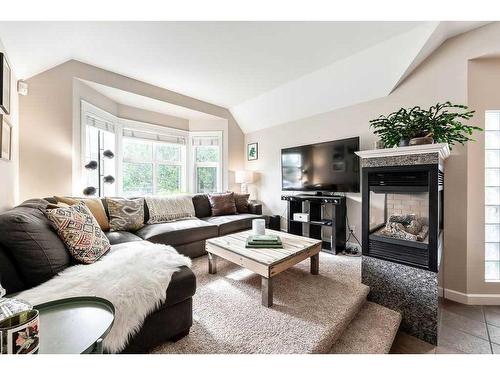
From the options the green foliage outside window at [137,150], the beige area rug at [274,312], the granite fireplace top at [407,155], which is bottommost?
the beige area rug at [274,312]

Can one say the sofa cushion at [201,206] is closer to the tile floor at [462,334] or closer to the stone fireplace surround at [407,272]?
the stone fireplace surround at [407,272]

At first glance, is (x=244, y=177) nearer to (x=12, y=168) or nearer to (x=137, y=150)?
(x=137, y=150)

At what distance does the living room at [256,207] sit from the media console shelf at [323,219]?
3 cm

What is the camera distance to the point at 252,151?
171 inches

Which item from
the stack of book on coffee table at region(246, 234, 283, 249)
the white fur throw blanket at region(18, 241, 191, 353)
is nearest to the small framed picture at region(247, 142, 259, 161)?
the stack of book on coffee table at region(246, 234, 283, 249)

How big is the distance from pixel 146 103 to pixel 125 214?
200cm

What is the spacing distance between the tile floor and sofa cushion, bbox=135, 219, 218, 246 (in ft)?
6.79

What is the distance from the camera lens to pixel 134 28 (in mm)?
1884

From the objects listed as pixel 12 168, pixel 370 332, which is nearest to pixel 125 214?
pixel 12 168

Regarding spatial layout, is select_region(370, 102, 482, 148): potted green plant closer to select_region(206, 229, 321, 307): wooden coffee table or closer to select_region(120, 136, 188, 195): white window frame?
select_region(206, 229, 321, 307): wooden coffee table

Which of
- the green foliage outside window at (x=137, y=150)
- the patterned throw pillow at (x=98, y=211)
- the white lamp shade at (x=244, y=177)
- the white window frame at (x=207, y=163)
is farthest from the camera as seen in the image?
the white window frame at (x=207, y=163)

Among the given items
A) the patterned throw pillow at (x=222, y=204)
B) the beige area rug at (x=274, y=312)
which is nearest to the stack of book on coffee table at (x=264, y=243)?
the beige area rug at (x=274, y=312)

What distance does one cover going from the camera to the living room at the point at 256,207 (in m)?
1.07

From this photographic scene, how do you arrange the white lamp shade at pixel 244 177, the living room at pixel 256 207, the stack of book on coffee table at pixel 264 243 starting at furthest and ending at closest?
the white lamp shade at pixel 244 177 < the stack of book on coffee table at pixel 264 243 < the living room at pixel 256 207
